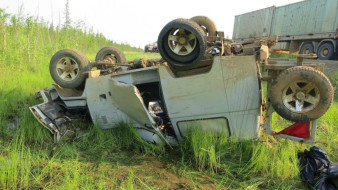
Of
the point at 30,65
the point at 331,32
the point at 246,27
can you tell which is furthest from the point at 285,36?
the point at 30,65

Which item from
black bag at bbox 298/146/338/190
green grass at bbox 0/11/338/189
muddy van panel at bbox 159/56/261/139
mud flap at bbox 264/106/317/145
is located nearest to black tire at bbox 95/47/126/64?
green grass at bbox 0/11/338/189

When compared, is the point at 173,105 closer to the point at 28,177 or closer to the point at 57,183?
the point at 57,183

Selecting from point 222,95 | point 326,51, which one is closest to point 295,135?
point 222,95

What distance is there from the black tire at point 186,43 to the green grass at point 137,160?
87 cm

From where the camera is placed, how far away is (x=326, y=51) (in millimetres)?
11609

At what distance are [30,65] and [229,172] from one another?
7114 mm

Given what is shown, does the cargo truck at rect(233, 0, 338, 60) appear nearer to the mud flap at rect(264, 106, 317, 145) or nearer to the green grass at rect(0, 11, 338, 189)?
the green grass at rect(0, 11, 338, 189)

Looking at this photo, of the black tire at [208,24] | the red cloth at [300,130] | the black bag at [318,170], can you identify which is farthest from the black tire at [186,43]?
the black bag at [318,170]

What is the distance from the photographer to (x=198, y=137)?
2.90 metres

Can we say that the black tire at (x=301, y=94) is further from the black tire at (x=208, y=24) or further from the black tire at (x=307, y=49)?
the black tire at (x=307, y=49)

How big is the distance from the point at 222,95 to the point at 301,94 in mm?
822

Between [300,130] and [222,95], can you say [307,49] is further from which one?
[222,95]

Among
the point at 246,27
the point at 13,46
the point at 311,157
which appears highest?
the point at 246,27

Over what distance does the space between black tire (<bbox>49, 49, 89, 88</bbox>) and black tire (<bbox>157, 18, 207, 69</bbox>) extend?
142cm
